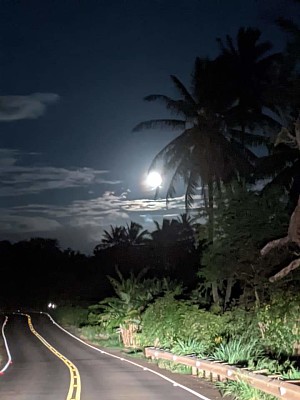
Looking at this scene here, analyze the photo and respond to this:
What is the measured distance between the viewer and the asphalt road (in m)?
14.9

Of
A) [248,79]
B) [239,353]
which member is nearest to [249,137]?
[248,79]

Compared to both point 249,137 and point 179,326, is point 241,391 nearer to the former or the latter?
point 179,326

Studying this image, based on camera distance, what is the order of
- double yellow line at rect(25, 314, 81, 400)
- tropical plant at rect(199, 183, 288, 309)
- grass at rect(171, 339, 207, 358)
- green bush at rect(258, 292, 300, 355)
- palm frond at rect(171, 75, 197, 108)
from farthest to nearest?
1. palm frond at rect(171, 75, 197, 108)
2. tropical plant at rect(199, 183, 288, 309)
3. grass at rect(171, 339, 207, 358)
4. green bush at rect(258, 292, 300, 355)
5. double yellow line at rect(25, 314, 81, 400)

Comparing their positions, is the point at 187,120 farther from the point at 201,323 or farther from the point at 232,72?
the point at 201,323

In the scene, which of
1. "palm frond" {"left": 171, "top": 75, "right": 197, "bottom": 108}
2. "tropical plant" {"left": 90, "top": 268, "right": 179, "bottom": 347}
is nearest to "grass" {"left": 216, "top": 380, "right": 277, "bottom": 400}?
"tropical plant" {"left": 90, "top": 268, "right": 179, "bottom": 347}

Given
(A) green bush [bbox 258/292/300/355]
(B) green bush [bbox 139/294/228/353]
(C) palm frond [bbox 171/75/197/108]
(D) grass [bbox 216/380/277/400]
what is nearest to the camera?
(D) grass [bbox 216/380/277/400]

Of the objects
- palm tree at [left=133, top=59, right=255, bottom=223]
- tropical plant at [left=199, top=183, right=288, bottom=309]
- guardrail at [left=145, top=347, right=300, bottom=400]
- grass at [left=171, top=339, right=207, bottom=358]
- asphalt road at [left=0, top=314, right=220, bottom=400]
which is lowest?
asphalt road at [left=0, top=314, right=220, bottom=400]

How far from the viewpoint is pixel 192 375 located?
18844 millimetres

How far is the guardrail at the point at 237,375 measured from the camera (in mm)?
11719

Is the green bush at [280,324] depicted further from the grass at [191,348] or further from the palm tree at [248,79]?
the palm tree at [248,79]

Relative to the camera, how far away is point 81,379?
1852 cm

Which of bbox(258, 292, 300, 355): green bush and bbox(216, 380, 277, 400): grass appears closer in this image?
bbox(216, 380, 277, 400): grass

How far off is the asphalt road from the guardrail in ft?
3.01

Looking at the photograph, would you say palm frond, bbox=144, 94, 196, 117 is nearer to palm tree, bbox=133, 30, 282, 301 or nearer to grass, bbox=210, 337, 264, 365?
palm tree, bbox=133, 30, 282, 301
